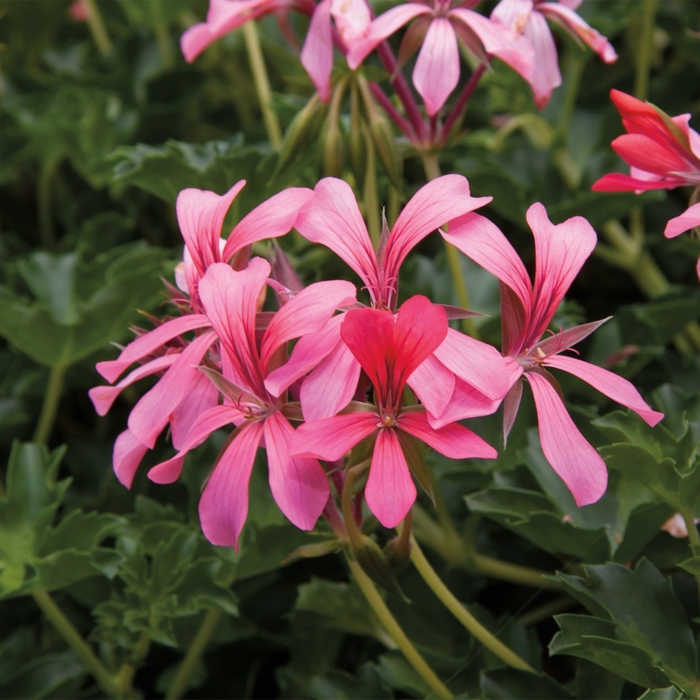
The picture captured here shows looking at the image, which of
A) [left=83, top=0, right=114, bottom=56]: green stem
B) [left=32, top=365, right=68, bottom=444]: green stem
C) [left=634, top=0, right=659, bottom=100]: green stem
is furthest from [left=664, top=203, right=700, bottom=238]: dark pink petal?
[left=83, top=0, right=114, bottom=56]: green stem

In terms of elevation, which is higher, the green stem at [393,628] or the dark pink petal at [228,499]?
the dark pink petal at [228,499]

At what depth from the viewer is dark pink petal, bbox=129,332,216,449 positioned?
1.93 ft

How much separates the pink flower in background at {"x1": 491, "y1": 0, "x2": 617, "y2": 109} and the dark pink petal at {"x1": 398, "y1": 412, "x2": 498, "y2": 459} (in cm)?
44

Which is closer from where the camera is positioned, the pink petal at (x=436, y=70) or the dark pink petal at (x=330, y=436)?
the dark pink petal at (x=330, y=436)

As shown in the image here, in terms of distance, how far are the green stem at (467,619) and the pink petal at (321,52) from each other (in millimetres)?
470

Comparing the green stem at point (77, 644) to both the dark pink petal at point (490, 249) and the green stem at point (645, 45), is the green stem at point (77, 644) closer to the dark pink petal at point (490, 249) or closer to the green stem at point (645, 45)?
the dark pink petal at point (490, 249)

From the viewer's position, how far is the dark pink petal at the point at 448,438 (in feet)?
1.67

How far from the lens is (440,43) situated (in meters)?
0.81

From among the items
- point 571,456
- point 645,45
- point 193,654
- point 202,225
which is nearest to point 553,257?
point 571,456

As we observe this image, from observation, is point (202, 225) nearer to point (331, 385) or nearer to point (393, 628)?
point (331, 385)

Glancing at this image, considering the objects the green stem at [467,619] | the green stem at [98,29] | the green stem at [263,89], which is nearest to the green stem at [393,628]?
the green stem at [467,619]

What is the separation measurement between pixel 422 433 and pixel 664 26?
973 millimetres

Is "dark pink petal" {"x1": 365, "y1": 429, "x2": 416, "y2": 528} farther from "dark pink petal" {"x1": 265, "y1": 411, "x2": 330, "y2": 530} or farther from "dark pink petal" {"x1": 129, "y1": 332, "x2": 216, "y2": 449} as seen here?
"dark pink petal" {"x1": 129, "y1": 332, "x2": 216, "y2": 449}

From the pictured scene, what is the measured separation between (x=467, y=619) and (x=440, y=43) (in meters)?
0.52
